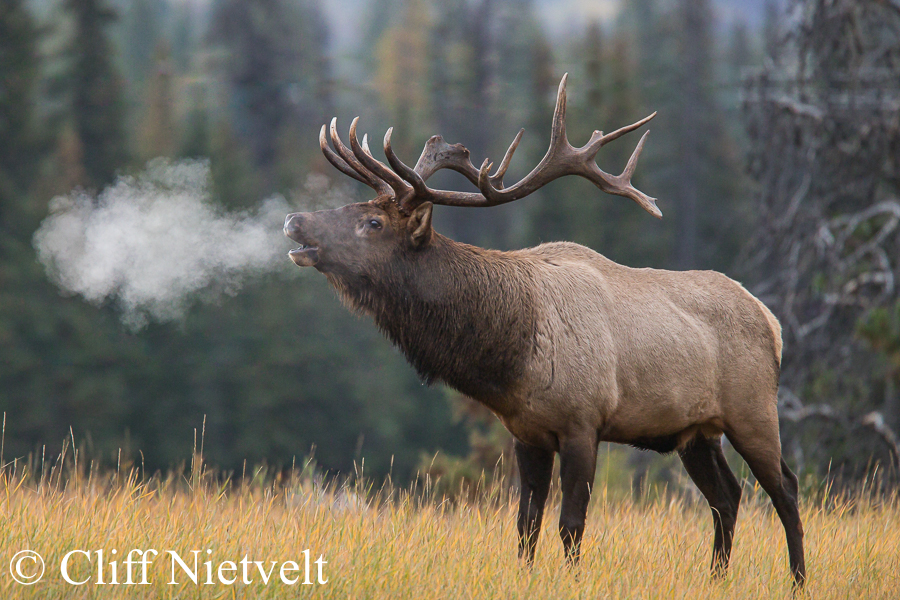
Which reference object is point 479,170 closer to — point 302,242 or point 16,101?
point 302,242

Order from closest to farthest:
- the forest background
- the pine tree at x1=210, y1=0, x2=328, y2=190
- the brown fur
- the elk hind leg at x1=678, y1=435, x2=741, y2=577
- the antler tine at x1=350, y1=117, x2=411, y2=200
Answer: the brown fur < the antler tine at x1=350, y1=117, x2=411, y2=200 < the elk hind leg at x1=678, y1=435, x2=741, y2=577 < the forest background < the pine tree at x1=210, y1=0, x2=328, y2=190

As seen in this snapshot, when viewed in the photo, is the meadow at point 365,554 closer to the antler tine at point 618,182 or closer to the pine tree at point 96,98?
the antler tine at point 618,182

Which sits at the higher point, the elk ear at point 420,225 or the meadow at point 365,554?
the elk ear at point 420,225

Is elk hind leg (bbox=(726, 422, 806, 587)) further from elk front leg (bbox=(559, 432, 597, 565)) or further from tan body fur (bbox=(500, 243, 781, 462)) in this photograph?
elk front leg (bbox=(559, 432, 597, 565))

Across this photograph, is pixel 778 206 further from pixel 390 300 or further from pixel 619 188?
pixel 390 300

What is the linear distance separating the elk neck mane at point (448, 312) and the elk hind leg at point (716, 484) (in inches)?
56.8

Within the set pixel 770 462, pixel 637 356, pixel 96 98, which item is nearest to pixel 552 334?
pixel 637 356

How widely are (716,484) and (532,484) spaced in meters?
1.25

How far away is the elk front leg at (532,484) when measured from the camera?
17.8 feet

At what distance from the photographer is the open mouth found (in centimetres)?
529

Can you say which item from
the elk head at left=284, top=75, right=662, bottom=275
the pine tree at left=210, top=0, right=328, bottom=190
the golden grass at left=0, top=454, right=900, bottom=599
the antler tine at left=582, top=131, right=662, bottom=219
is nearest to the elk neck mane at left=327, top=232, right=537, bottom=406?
the elk head at left=284, top=75, right=662, bottom=275

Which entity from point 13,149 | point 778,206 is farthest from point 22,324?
point 778,206

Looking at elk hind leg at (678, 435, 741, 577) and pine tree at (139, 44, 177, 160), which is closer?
elk hind leg at (678, 435, 741, 577)

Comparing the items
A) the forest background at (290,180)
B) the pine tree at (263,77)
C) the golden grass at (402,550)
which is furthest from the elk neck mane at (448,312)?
the pine tree at (263,77)
